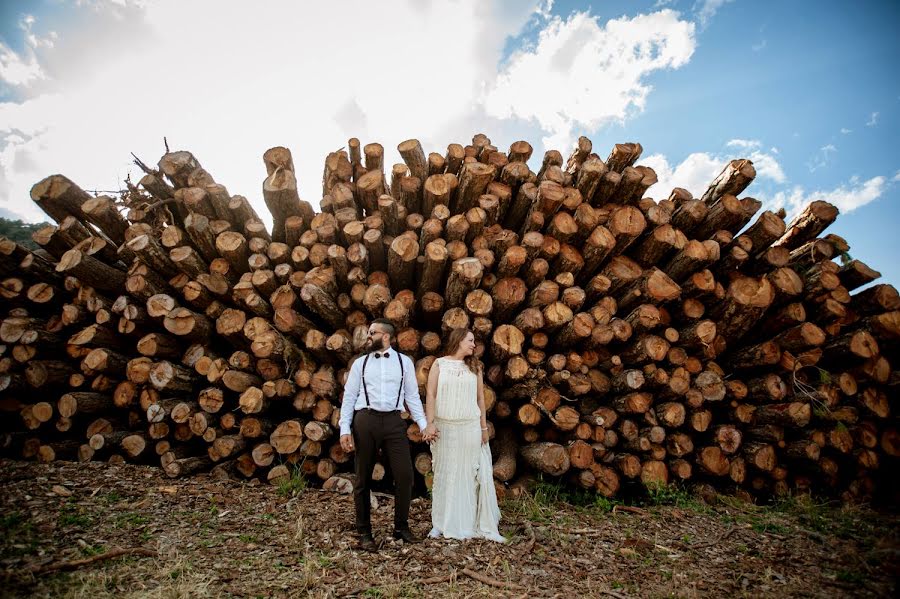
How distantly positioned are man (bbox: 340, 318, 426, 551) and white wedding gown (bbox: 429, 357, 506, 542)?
0.95 ft

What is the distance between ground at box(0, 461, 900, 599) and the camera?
9.19ft

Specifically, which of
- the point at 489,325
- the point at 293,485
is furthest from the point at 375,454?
the point at 489,325

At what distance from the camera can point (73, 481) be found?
13.1 feet

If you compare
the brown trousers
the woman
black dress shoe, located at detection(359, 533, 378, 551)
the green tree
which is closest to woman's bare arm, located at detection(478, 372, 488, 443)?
the woman

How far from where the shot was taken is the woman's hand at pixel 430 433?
3.53 metres

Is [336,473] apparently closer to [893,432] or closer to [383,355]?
[383,355]

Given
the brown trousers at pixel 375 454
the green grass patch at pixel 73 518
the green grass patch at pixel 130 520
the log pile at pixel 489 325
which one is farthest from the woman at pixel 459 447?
the green grass patch at pixel 73 518

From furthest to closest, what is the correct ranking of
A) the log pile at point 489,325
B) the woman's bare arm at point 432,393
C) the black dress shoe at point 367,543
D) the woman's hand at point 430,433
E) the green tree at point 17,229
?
the green tree at point 17,229 → the log pile at point 489,325 → the woman's bare arm at point 432,393 → the woman's hand at point 430,433 → the black dress shoe at point 367,543

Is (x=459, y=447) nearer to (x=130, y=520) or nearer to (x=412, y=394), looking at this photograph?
(x=412, y=394)

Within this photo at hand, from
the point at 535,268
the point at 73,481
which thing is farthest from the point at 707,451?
the point at 73,481

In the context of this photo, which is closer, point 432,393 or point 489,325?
point 432,393

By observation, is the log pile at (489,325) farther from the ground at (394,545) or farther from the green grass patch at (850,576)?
the green grass patch at (850,576)

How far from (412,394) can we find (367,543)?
1112 mm

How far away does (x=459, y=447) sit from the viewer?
Answer: 3.74 m
